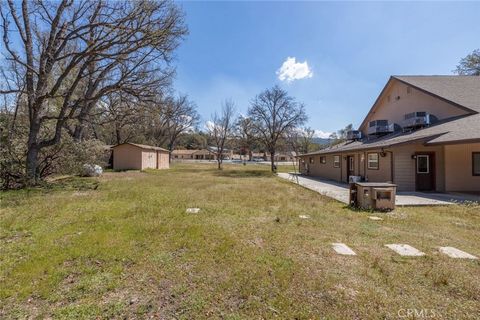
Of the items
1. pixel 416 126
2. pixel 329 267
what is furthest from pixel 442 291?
pixel 416 126

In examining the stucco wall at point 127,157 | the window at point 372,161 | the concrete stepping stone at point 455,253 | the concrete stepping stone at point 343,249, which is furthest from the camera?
the stucco wall at point 127,157

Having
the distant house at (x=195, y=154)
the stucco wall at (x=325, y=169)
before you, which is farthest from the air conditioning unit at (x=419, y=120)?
the distant house at (x=195, y=154)

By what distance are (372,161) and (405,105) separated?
5094mm

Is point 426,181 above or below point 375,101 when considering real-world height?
below

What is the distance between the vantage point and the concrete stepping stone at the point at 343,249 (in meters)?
3.88

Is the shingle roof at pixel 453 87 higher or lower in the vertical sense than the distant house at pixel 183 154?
higher

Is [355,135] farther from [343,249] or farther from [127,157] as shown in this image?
[127,157]

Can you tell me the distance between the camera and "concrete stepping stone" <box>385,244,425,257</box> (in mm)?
3848

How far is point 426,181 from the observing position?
36.8 ft

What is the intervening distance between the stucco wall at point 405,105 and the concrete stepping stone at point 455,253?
11.3m

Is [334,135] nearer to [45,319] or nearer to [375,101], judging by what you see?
[375,101]

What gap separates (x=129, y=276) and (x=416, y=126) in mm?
15276

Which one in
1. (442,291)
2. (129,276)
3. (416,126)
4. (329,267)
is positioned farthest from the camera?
(416,126)

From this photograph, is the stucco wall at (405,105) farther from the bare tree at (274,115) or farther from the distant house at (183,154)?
the distant house at (183,154)
